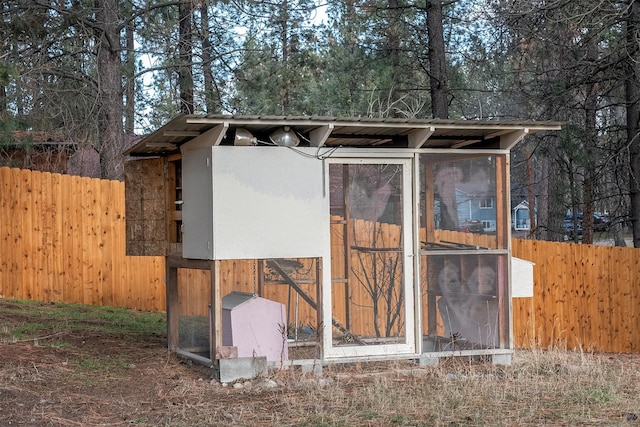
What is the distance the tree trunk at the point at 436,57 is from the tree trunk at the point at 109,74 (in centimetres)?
544

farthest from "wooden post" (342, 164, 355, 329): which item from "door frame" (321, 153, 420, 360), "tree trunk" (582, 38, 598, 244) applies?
"tree trunk" (582, 38, 598, 244)

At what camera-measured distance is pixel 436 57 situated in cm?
1502

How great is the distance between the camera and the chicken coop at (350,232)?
8211mm

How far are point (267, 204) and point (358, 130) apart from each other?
46.7 inches

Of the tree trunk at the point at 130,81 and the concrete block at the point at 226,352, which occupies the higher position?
the tree trunk at the point at 130,81

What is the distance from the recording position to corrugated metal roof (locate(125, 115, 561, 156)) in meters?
7.95

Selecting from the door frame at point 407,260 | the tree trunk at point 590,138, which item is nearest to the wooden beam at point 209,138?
the door frame at point 407,260

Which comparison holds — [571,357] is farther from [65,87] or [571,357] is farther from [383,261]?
[65,87]

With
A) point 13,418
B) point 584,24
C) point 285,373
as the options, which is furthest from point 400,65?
point 13,418

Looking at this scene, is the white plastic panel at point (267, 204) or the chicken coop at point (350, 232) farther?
the chicken coop at point (350, 232)

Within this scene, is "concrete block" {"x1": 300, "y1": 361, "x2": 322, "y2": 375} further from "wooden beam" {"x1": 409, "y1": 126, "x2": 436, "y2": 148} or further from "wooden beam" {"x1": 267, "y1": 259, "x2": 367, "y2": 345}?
"wooden beam" {"x1": 409, "y1": 126, "x2": 436, "y2": 148}

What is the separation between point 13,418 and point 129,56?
10837mm

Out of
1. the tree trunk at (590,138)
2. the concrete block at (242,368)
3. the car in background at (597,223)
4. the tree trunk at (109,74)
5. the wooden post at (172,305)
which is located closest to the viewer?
the concrete block at (242,368)

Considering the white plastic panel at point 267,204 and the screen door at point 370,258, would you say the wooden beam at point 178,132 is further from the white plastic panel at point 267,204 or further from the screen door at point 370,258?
the screen door at point 370,258
